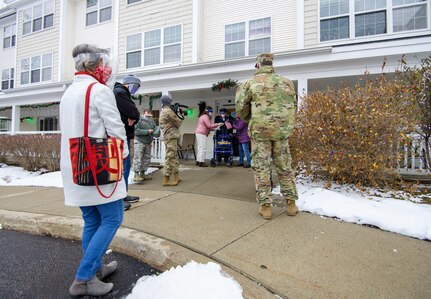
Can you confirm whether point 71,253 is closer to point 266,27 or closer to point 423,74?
point 423,74

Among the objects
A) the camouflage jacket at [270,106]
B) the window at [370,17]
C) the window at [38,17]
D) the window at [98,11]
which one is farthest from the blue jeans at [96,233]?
the window at [38,17]

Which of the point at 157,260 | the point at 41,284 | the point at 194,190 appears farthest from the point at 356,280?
the point at 194,190

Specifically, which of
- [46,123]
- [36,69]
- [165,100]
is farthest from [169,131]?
[46,123]

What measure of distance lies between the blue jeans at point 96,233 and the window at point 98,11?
13175mm

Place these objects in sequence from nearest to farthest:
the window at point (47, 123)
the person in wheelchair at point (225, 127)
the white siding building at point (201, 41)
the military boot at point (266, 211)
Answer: the military boot at point (266, 211) < the white siding building at point (201, 41) < the person in wheelchair at point (225, 127) < the window at point (47, 123)

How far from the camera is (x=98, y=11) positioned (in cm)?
1271

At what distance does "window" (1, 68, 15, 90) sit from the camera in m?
16.0

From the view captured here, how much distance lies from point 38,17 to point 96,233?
17.3m

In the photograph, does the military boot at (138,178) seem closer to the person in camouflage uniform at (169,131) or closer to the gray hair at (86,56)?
the person in camouflage uniform at (169,131)

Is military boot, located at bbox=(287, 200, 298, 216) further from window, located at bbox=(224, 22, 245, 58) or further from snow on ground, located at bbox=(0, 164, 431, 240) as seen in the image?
window, located at bbox=(224, 22, 245, 58)

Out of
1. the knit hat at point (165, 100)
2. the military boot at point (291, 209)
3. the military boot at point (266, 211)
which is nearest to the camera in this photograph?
the military boot at point (266, 211)

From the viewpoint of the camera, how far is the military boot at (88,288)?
185 cm

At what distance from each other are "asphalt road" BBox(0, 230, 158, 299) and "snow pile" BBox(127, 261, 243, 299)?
0.21m

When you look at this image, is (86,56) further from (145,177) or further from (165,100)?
(145,177)
